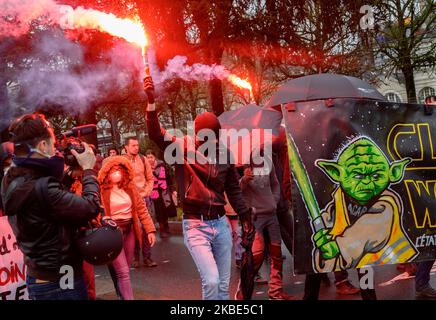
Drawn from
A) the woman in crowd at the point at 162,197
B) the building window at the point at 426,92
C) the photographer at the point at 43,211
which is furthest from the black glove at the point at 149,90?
the building window at the point at 426,92

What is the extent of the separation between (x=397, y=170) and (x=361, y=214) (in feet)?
1.89

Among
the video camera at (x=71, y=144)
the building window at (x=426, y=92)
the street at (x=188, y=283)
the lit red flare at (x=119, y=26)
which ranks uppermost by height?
the building window at (x=426, y=92)

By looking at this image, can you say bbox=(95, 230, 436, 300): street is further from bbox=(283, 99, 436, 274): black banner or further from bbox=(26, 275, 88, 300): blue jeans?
bbox=(26, 275, 88, 300): blue jeans

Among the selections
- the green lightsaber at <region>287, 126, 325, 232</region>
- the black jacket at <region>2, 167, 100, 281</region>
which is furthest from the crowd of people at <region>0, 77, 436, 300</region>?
the green lightsaber at <region>287, 126, 325, 232</region>

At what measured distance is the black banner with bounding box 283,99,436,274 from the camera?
4.54 meters

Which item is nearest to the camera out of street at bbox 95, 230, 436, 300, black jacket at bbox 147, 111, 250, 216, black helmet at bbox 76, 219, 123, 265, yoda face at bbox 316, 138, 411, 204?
black helmet at bbox 76, 219, 123, 265

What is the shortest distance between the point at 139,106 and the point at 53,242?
49.1ft

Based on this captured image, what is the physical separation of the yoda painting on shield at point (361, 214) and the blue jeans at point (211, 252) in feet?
2.67

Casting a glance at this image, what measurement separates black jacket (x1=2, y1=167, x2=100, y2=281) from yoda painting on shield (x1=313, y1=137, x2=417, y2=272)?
2224 millimetres

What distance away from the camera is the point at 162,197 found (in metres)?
10.8

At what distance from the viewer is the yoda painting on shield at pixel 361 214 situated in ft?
15.0

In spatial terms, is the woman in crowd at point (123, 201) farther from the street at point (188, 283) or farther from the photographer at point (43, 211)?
the photographer at point (43, 211)

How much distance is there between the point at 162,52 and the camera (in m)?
11.5

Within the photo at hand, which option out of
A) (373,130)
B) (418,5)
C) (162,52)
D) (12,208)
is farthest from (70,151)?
(418,5)
